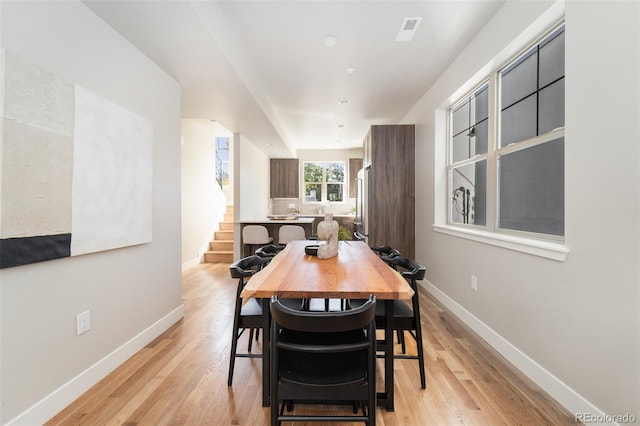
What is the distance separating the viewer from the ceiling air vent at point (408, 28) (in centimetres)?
241

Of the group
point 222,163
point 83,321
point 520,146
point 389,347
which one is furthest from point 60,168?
point 222,163

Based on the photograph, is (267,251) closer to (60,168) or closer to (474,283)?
(60,168)

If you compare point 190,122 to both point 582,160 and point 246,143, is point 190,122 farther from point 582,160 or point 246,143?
point 582,160

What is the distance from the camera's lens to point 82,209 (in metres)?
1.80

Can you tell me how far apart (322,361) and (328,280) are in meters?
0.38

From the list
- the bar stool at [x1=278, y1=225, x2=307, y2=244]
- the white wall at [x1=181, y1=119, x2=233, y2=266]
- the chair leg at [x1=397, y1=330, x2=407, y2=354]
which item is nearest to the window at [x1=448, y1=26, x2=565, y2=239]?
the chair leg at [x1=397, y1=330, x2=407, y2=354]

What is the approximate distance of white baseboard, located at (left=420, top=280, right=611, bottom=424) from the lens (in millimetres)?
1554

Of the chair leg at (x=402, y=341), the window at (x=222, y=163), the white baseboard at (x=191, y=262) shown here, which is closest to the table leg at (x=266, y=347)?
the chair leg at (x=402, y=341)

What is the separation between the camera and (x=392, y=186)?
169 inches

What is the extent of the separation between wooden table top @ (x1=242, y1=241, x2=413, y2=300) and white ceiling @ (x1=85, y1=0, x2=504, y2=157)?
1.83m

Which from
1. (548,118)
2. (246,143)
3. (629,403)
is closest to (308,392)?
(629,403)

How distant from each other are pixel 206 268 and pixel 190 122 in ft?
9.78

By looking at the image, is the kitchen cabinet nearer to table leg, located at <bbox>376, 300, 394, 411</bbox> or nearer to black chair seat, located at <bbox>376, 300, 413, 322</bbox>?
black chair seat, located at <bbox>376, 300, 413, 322</bbox>

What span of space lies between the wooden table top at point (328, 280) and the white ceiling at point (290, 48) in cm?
183
